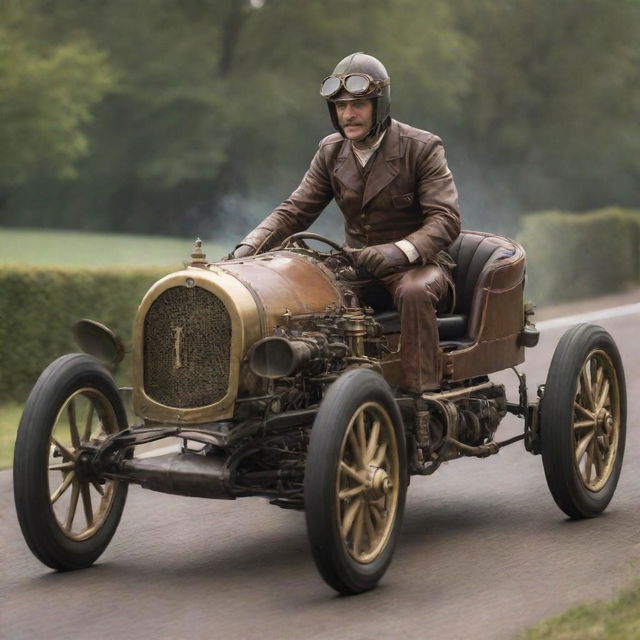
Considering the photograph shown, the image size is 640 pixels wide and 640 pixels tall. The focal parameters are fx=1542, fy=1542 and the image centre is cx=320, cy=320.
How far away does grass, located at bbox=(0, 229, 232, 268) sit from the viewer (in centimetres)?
3300

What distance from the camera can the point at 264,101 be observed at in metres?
38.9

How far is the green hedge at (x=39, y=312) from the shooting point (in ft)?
42.9

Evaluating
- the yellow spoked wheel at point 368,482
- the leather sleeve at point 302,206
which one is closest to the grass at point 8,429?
the leather sleeve at point 302,206

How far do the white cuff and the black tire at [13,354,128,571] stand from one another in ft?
5.47

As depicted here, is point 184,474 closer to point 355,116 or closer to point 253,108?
A: point 355,116

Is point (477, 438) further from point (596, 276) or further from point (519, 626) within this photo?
point (596, 276)

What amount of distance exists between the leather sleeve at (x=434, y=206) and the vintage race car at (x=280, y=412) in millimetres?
406

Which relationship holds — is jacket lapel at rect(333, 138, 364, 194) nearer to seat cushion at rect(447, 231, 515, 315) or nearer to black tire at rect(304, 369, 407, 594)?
seat cushion at rect(447, 231, 515, 315)

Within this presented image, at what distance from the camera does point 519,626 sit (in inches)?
250

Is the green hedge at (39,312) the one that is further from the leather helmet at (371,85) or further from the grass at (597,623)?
the grass at (597,623)

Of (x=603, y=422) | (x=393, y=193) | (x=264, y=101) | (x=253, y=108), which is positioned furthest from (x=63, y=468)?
(x=253, y=108)

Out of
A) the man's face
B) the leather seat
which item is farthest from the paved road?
the man's face

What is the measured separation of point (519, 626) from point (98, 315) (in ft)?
26.8

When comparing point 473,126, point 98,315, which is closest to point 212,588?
point 98,315
